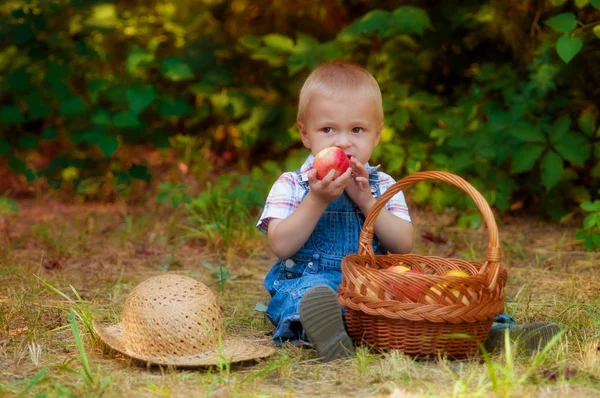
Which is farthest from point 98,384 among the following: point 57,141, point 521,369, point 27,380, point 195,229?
point 57,141

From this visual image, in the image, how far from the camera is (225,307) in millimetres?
3246

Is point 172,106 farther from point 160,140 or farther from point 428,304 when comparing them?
point 428,304

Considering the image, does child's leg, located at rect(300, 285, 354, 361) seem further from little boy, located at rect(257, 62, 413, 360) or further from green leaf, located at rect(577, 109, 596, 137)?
green leaf, located at rect(577, 109, 596, 137)

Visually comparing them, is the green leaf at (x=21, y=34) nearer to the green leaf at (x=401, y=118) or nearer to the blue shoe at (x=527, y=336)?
the green leaf at (x=401, y=118)

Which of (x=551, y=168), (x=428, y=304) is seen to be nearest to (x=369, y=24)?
(x=551, y=168)

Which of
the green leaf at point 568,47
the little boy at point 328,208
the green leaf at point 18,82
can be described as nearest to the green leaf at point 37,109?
the green leaf at point 18,82

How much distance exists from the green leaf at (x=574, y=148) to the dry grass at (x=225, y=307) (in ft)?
1.51

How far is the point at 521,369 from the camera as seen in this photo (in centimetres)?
228

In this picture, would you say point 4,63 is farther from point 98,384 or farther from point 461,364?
point 461,364

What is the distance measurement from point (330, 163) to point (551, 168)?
216 cm

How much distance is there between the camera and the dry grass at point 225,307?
215 centimetres

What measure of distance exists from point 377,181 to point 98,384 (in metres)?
1.36

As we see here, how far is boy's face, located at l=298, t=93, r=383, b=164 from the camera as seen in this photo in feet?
9.00

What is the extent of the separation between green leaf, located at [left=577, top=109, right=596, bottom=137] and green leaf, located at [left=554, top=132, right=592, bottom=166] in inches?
1.8
